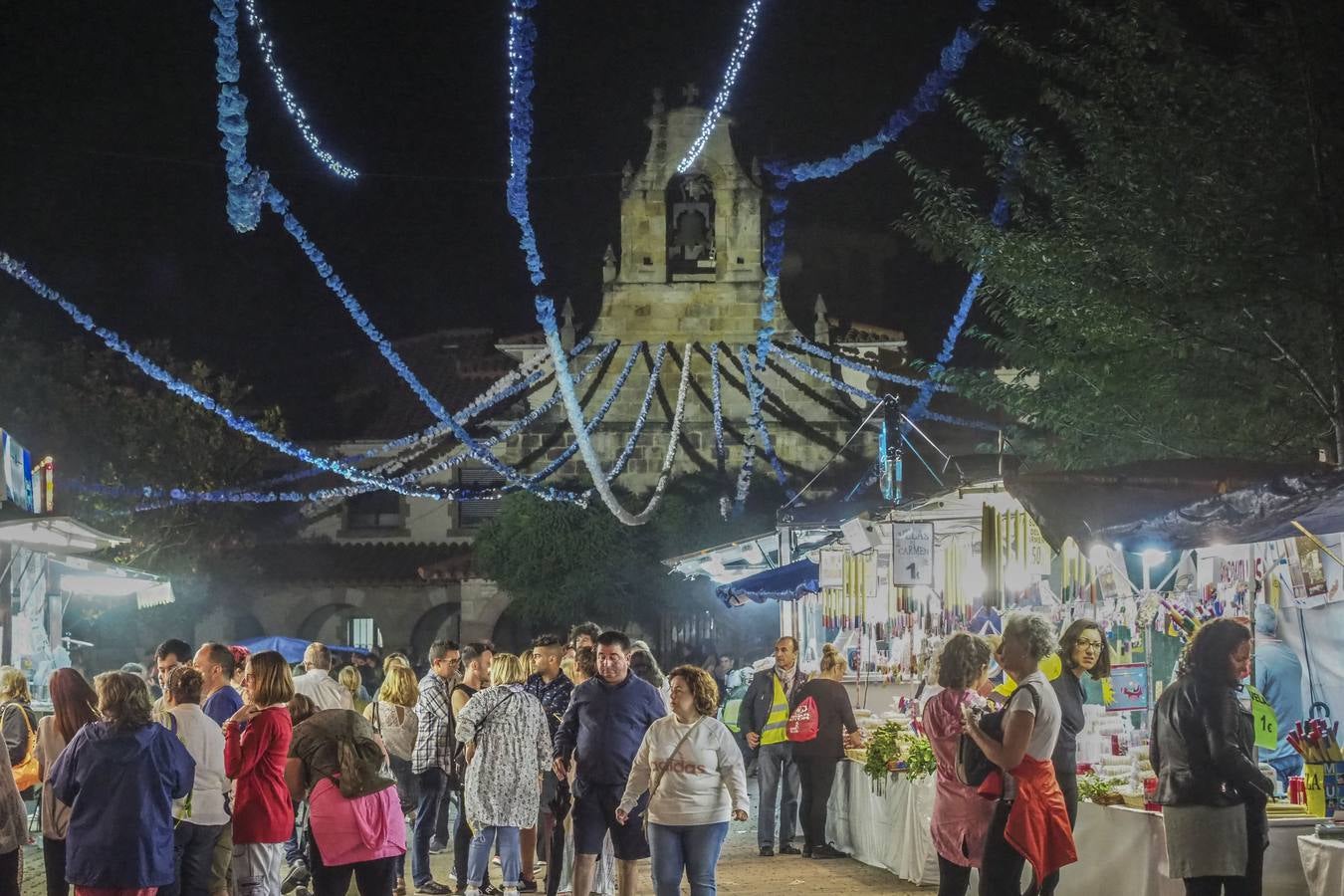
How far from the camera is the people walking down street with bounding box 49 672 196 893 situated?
738cm

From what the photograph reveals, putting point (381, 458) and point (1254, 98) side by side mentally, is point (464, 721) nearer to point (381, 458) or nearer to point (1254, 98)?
point (1254, 98)

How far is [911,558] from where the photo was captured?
13953 mm

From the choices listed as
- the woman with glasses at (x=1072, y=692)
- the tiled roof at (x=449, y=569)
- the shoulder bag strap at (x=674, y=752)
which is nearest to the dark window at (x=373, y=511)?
the tiled roof at (x=449, y=569)

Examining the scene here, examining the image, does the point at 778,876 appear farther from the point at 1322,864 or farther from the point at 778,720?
the point at 1322,864

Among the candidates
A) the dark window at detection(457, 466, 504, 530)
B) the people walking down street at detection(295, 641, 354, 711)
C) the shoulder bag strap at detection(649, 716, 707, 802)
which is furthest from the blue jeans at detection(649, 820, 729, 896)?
the dark window at detection(457, 466, 504, 530)

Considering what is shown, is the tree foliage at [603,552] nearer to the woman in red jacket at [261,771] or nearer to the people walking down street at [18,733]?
the people walking down street at [18,733]

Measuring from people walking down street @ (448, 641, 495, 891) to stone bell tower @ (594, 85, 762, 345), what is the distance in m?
23.4

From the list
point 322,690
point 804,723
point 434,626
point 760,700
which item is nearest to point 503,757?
point 322,690

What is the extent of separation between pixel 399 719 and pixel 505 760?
2265 millimetres

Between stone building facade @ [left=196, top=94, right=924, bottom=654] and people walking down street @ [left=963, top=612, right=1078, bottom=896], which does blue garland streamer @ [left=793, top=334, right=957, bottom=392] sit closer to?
stone building facade @ [left=196, top=94, right=924, bottom=654]

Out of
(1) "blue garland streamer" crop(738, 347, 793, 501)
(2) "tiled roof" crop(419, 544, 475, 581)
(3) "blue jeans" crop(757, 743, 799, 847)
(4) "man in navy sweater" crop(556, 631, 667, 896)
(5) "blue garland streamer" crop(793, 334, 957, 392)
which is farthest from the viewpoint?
(2) "tiled roof" crop(419, 544, 475, 581)

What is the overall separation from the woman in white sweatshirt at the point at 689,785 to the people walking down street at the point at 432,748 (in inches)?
144

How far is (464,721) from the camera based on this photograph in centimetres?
1030

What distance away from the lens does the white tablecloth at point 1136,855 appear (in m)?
7.90
